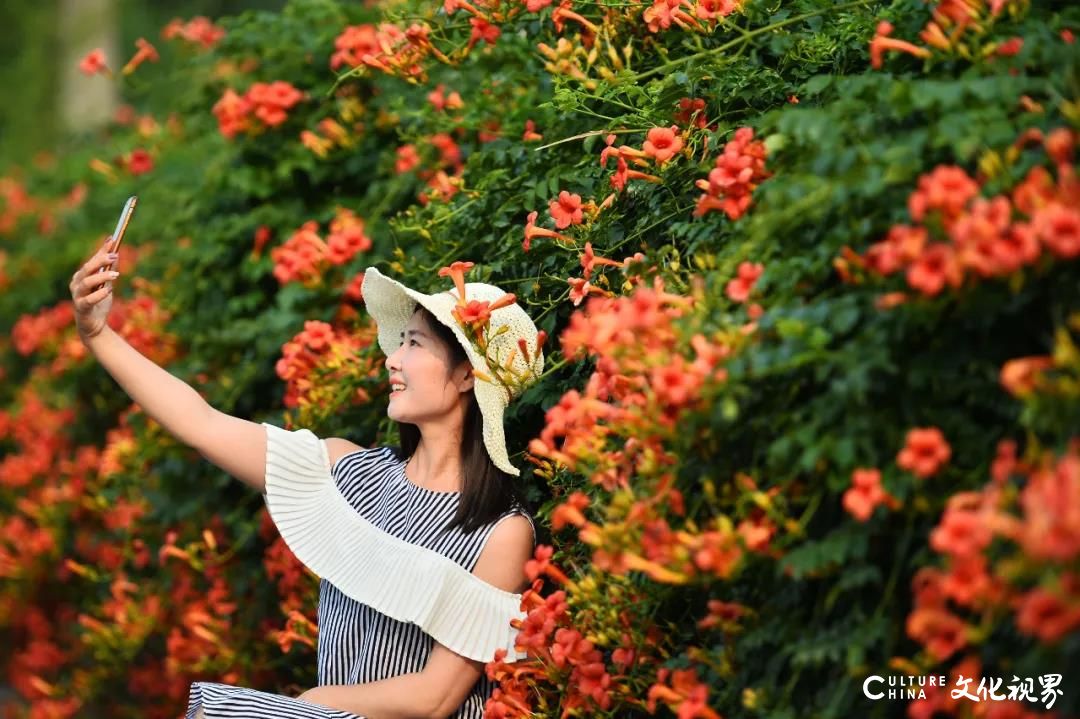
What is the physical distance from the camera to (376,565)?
312 cm

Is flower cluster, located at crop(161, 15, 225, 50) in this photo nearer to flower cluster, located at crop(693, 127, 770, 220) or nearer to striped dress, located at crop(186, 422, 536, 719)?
striped dress, located at crop(186, 422, 536, 719)

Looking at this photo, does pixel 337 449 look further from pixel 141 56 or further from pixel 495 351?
pixel 141 56

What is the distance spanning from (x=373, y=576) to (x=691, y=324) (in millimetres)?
1122

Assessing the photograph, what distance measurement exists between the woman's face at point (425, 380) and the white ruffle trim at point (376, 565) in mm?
268

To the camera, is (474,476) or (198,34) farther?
(198,34)

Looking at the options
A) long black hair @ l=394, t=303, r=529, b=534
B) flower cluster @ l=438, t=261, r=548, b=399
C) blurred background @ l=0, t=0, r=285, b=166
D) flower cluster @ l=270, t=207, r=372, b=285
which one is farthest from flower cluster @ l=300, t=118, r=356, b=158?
blurred background @ l=0, t=0, r=285, b=166

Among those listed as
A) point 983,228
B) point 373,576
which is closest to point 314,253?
point 373,576

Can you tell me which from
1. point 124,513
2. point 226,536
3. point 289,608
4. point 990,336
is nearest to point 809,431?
point 990,336

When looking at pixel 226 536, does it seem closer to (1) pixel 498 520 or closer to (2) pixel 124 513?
(2) pixel 124 513

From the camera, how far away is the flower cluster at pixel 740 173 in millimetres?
2547

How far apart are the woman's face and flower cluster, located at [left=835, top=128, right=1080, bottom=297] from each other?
4.51ft

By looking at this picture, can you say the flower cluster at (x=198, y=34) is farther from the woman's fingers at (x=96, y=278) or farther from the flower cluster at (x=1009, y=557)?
the flower cluster at (x=1009, y=557)

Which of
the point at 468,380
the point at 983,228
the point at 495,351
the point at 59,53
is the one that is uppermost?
the point at 983,228

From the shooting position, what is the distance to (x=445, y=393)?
323 centimetres
